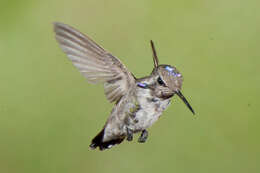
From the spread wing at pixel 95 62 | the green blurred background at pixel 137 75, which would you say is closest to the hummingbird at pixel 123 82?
the spread wing at pixel 95 62

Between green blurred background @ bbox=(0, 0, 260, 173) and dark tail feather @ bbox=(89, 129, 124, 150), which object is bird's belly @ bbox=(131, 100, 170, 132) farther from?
green blurred background @ bbox=(0, 0, 260, 173)

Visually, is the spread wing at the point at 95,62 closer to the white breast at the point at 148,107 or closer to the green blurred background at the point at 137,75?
the white breast at the point at 148,107

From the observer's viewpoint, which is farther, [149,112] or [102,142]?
[102,142]

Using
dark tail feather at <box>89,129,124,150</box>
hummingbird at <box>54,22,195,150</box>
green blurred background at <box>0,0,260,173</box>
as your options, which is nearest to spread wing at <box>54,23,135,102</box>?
hummingbird at <box>54,22,195,150</box>

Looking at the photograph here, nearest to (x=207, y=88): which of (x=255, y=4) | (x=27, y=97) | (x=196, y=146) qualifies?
(x=196, y=146)

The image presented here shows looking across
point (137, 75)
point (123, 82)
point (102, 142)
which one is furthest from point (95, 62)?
point (137, 75)

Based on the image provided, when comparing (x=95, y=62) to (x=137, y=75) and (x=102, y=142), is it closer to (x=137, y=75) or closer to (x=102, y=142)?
(x=102, y=142)
